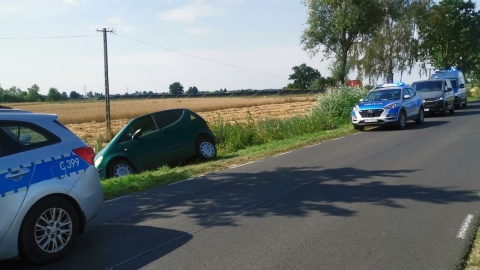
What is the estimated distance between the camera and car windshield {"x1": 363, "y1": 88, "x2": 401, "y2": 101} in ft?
74.8

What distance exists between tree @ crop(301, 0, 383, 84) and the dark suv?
10.2 meters

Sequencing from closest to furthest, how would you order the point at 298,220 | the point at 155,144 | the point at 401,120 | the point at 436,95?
the point at 298,220 < the point at 155,144 < the point at 401,120 < the point at 436,95

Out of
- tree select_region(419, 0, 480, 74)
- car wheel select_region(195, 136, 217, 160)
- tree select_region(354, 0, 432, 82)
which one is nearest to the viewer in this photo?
car wheel select_region(195, 136, 217, 160)

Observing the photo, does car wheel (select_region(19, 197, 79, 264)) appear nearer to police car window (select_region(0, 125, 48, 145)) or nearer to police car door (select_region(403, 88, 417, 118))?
police car window (select_region(0, 125, 48, 145))

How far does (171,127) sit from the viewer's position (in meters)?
14.4

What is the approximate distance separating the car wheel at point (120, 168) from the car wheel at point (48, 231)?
743cm

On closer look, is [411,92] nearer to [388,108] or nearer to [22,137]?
[388,108]

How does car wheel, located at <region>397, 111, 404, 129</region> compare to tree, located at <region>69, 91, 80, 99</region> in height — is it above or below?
below

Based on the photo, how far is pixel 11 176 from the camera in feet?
18.0

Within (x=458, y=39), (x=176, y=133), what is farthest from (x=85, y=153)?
(x=458, y=39)

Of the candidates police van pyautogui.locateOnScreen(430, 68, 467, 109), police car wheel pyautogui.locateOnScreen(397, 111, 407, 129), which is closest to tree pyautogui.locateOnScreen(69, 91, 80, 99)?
police van pyautogui.locateOnScreen(430, 68, 467, 109)

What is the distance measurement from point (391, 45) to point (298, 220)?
138 feet

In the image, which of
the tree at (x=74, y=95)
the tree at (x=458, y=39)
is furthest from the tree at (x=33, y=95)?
the tree at (x=458, y=39)

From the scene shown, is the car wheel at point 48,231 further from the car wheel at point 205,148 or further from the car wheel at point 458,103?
the car wheel at point 458,103
